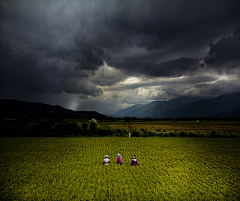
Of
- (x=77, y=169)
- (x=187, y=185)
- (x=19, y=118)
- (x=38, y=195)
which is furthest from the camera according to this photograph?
(x=19, y=118)

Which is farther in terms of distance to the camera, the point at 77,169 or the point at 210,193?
the point at 77,169

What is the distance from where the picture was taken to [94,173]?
16.4 metres

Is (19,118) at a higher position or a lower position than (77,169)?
higher

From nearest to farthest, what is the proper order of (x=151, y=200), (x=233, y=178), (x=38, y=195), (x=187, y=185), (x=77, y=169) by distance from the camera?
(x=151, y=200) < (x=38, y=195) < (x=187, y=185) < (x=233, y=178) < (x=77, y=169)

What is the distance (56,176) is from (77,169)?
9.03ft

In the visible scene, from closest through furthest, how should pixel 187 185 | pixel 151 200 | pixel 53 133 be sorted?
pixel 151 200 < pixel 187 185 < pixel 53 133

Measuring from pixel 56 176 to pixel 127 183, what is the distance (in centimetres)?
Answer: 761

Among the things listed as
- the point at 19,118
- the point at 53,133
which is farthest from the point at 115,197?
the point at 19,118

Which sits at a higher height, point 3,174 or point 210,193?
point 3,174

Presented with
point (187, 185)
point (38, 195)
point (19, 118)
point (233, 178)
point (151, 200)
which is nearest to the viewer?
point (151, 200)

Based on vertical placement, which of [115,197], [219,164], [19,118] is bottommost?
[219,164]

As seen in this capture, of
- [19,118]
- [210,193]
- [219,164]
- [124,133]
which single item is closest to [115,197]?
[210,193]

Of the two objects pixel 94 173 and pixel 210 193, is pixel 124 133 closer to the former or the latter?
pixel 94 173

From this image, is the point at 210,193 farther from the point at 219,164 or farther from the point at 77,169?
the point at 77,169
